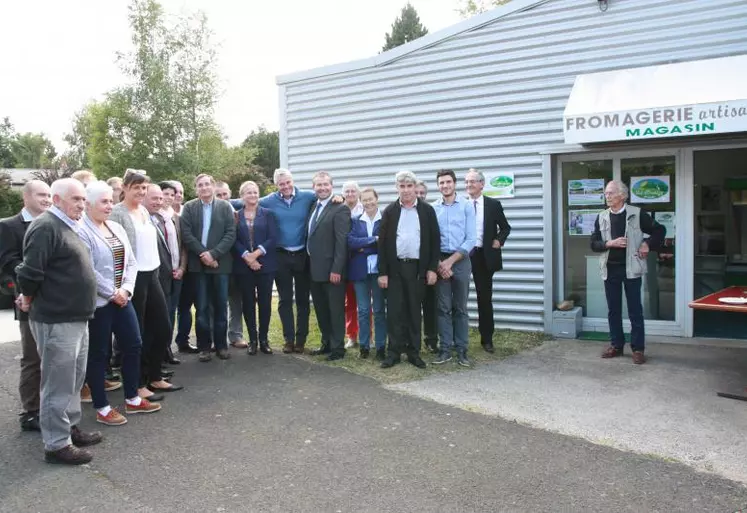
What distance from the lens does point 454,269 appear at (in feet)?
22.2

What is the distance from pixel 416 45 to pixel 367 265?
156 inches

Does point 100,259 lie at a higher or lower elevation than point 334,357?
higher

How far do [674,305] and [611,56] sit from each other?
3249 millimetres

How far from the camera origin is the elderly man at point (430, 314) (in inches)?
277

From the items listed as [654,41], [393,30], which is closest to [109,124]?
[393,30]

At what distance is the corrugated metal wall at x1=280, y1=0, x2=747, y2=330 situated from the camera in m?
7.52

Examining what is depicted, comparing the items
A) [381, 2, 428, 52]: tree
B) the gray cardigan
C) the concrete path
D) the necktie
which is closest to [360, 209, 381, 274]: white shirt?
the necktie

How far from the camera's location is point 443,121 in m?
9.05

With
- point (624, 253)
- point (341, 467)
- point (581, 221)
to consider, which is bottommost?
point (341, 467)

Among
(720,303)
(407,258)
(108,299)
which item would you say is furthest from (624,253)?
(108,299)

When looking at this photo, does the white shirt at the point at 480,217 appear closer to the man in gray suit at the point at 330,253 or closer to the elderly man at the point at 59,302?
the man in gray suit at the point at 330,253

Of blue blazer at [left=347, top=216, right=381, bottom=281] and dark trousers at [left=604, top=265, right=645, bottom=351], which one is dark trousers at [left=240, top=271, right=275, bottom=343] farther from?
dark trousers at [left=604, top=265, right=645, bottom=351]

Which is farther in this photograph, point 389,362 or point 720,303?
point 389,362

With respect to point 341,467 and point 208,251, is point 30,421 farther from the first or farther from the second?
point 341,467
